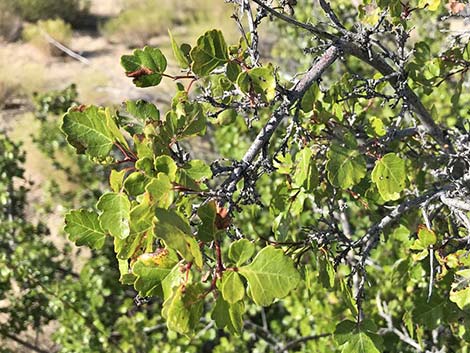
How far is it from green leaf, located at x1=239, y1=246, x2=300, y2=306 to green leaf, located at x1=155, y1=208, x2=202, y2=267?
8 cm

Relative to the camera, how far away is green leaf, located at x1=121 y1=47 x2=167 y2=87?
100 centimetres

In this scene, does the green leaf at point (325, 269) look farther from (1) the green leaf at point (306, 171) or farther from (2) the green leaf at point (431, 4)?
(2) the green leaf at point (431, 4)

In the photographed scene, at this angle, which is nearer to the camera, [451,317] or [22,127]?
[451,317]

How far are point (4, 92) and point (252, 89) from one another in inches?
330

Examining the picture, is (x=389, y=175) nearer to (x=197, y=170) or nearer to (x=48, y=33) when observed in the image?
(x=197, y=170)

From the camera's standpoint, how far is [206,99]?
3.52 ft

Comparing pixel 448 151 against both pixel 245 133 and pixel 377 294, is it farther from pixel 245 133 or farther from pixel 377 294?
pixel 245 133

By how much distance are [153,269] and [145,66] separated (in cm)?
42

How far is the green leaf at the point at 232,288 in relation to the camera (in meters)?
0.73

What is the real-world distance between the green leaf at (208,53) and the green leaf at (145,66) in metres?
0.10

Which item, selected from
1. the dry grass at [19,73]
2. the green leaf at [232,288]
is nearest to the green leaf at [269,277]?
the green leaf at [232,288]

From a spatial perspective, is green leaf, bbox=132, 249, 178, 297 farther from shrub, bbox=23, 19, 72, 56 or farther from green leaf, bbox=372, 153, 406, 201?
shrub, bbox=23, 19, 72, 56

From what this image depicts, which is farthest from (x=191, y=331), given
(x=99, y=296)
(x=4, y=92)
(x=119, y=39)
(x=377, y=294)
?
(x=119, y=39)

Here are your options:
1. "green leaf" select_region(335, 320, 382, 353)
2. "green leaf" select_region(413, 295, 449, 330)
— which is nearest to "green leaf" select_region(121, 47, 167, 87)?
"green leaf" select_region(335, 320, 382, 353)
